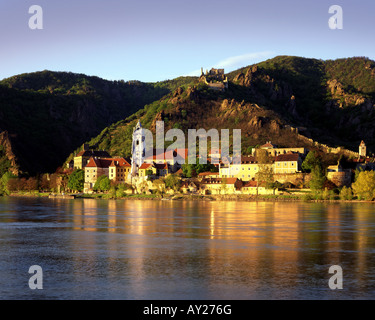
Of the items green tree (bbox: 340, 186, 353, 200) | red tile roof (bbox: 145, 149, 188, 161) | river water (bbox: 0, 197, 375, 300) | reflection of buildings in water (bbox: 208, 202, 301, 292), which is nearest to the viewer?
river water (bbox: 0, 197, 375, 300)

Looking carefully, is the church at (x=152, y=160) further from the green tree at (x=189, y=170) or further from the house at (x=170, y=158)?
the green tree at (x=189, y=170)

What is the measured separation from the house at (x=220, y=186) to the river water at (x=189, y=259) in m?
61.0

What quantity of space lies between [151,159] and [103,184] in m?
19.9

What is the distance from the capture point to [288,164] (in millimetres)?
120500

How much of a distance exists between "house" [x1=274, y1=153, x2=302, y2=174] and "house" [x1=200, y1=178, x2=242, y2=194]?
9812mm

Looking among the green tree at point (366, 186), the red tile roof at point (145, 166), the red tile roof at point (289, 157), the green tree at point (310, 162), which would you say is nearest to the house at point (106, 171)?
the red tile roof at point (145, 166)

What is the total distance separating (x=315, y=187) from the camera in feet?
341

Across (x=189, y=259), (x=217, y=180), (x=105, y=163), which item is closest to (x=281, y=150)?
(x=217, y=180)

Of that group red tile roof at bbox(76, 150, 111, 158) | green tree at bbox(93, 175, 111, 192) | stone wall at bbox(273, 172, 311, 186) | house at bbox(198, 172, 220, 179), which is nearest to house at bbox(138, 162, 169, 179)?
green tree at bbox(93, 175, 111, 192)

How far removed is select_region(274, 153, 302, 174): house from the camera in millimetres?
119500

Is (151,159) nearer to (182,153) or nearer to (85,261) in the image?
(182,153)

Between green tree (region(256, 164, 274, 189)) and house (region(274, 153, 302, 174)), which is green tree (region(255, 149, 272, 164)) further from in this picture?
green tree (region(256, 164, 274, 189))

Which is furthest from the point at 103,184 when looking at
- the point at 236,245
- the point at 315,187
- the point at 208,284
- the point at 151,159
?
the point at 208,284

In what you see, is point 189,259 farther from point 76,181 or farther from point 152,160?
point 76,181
